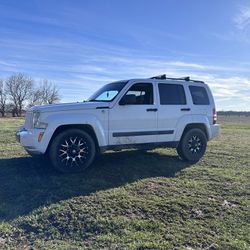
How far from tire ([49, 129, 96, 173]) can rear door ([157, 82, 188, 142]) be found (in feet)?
6.21

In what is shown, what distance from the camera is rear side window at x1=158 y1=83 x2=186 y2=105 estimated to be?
739 cm

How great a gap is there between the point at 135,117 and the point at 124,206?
8.54 feet

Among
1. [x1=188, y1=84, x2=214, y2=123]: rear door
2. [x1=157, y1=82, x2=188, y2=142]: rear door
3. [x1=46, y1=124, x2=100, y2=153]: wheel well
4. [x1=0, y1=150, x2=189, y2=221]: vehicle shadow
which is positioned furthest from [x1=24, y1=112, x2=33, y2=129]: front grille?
[x1=188, y1=84, x2=214, y2=123]: rear door

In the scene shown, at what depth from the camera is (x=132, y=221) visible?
4.22 metres

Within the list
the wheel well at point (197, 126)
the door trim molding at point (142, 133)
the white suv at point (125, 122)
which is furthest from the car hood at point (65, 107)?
the wheel well at point (197, 126)

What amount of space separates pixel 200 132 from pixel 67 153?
3703 millimetres

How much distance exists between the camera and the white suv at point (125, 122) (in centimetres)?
607

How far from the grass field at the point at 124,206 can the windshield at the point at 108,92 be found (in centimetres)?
158

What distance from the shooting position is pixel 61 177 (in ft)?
19.5

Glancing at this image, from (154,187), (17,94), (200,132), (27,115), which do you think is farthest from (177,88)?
(17,94)

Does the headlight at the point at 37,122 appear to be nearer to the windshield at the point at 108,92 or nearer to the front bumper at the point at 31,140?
the front bumper at the point at 31,140

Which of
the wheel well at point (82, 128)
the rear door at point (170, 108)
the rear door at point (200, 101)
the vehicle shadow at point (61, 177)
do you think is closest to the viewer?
the vehicle shadow at point (61, 177)

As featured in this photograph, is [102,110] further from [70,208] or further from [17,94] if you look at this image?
[17,94]

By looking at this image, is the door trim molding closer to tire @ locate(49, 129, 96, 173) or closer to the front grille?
tire @ locate(49, 129, 96, 173)
